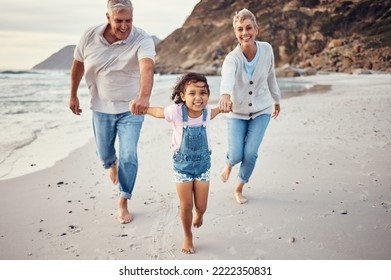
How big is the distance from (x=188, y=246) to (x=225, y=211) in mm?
857

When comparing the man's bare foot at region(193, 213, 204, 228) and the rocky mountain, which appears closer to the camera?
the man's bare foot at region(193, 213, 204, 228)

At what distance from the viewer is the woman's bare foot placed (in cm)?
349

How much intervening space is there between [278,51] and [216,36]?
21.6 metres

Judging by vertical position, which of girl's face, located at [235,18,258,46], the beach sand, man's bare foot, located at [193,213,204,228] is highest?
girl's face, located at [235,18,258,46]

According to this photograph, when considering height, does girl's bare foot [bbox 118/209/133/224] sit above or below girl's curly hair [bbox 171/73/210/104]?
below

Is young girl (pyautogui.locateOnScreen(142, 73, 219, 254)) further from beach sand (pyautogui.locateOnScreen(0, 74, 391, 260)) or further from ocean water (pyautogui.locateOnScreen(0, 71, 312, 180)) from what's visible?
ocean water (pyautogui.locateOnScreen(0, 71, 312, 180))

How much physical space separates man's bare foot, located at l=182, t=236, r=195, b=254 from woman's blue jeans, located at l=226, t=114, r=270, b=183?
1.21m

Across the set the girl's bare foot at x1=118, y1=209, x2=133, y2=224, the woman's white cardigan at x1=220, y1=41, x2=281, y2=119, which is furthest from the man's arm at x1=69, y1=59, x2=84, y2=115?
the woman's white cardigan at x1=220, y1=41, x2=281, y2=119

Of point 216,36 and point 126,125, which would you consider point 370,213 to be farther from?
point 216,36

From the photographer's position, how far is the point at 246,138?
3896mm

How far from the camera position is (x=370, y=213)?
11.5 ft

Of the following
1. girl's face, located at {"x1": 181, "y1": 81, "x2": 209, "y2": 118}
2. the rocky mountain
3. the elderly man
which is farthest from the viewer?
the rocky mountain

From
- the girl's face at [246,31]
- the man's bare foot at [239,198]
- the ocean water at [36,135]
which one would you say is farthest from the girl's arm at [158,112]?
the ocean water at [36,135]

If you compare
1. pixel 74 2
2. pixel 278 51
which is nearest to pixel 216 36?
pixel 278 51
